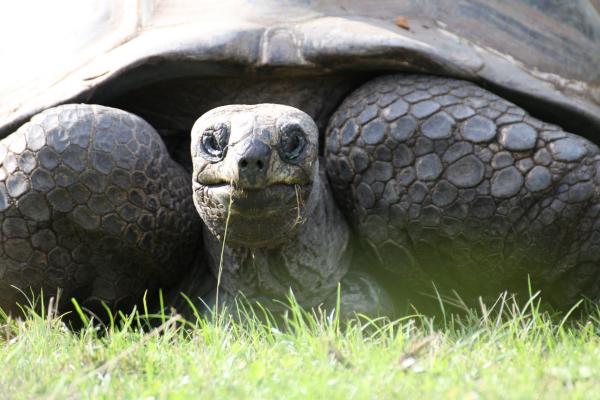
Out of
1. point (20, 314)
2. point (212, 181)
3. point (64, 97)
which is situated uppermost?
point (64, 97)

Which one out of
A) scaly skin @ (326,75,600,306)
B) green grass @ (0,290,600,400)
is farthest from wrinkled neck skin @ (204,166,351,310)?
green grass @ (0,290,600,400)

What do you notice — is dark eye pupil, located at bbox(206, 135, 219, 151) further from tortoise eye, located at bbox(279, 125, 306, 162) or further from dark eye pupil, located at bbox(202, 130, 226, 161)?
tortoise eye, located at bbox(279, 125, 306, 162)

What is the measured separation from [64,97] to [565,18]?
2.23 metres

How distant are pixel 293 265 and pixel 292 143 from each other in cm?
61

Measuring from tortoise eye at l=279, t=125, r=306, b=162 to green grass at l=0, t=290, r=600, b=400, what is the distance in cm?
61

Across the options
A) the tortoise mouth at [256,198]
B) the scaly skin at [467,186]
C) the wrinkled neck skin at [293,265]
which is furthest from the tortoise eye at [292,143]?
the scaly skin at [467,186]

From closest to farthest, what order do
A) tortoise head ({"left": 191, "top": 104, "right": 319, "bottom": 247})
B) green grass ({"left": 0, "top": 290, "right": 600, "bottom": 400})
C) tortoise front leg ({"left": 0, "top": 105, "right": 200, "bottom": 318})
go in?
1. green grass ({"left": 0, "top": 290, "right": 600, "bottom": 400})
2. tortoise head ({"left": 191, "top": 104, "right": 319, "bottom": 247})
3. tortoise front leg ({"left": 0, "top": 105, "right": 200, "bottom": 318})

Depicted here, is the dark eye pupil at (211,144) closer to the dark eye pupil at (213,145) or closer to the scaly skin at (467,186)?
the dark eye pupil at (213,145)

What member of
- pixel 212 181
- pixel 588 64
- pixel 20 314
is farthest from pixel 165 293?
pixel 588 64

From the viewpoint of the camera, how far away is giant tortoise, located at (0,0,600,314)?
3.95 m

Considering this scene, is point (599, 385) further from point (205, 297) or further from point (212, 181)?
point (205, 297)

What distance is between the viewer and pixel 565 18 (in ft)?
15.2

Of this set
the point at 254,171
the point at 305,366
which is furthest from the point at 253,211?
the point at 305,366

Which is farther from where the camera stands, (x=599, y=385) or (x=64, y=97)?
(x=64, y=97)
